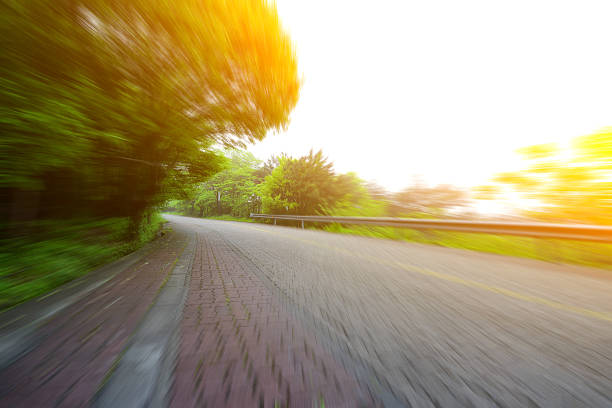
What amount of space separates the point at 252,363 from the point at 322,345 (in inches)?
16.9

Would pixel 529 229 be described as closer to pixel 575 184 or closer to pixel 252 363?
pixel 575 184

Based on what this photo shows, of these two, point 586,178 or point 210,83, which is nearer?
point 210,83

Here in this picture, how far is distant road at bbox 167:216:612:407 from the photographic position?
1098 mm

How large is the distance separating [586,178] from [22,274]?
8620 mm

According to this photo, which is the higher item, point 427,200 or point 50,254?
point 427,200

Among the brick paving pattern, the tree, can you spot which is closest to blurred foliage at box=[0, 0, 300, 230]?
the brick paving pattern

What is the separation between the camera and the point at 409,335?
1.57 metres

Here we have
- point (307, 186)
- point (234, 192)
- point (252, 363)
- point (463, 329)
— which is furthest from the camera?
point (234, 192)

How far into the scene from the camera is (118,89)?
2.83m

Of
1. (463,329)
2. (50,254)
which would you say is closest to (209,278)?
(50,254)

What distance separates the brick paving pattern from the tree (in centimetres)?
1157

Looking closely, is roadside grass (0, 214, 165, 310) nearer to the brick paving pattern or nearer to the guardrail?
the brick paving pattern

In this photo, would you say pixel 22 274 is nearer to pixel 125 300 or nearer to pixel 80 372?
pixel 125 300

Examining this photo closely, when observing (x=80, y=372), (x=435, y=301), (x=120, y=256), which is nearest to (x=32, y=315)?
(x=80, y=372)
